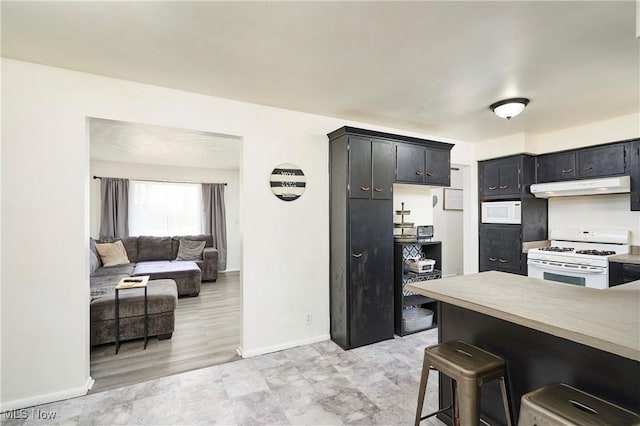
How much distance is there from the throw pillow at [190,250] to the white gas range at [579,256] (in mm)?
5864

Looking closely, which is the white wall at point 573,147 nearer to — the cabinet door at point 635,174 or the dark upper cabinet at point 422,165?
the cabinet door at point 635,174

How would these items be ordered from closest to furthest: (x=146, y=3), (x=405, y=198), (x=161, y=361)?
(x=146, y=3) < (x=161, y=361) < (x=405, y=198)

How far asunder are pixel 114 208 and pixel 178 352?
4.50 metres

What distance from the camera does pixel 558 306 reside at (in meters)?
1.53

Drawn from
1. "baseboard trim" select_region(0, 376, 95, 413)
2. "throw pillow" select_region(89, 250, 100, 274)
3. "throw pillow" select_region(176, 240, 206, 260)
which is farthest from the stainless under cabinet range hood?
"throw pillow" select_region(89, 250, 100, 274)

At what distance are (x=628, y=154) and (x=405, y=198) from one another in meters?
2.50

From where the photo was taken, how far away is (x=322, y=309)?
346 centimetres

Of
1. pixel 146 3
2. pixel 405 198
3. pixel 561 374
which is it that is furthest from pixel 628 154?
pixel 146 3

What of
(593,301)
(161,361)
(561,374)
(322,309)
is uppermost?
(593,301)

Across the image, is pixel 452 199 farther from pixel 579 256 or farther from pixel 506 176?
pixel 579 256

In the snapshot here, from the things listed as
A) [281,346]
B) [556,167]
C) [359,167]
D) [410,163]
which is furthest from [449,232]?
[281,346]

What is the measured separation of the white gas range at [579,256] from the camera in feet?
11.1

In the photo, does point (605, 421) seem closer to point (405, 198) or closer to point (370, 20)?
point (370, 20)

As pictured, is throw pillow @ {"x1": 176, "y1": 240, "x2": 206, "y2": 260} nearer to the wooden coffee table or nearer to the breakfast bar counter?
the wooden coffee table
